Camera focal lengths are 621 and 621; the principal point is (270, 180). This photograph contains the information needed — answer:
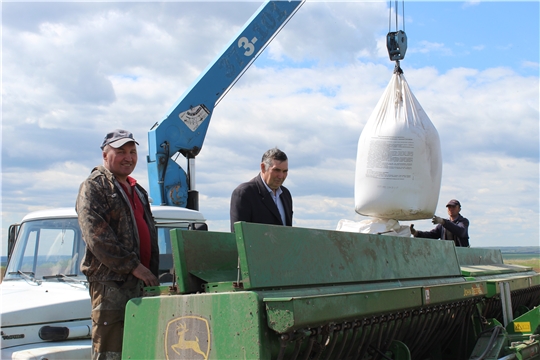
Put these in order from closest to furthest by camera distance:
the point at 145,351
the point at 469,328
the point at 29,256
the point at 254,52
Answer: the point at 145,351, the point at 469,328, the point at 29,256, the point at 254,52

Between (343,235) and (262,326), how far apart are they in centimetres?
117

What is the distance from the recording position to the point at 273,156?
441cm

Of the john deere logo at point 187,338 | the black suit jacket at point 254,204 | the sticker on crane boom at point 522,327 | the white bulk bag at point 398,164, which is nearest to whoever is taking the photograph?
the john deere logo at point 187,338

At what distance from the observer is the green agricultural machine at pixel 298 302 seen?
2771 millimetres

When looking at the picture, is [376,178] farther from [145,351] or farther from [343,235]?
[145,351]

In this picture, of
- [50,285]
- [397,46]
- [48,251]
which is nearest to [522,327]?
[397,46]

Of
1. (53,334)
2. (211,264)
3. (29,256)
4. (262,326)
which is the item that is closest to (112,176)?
(211,264)

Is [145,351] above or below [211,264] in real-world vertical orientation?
below

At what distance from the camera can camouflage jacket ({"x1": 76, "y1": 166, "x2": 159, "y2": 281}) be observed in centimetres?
329

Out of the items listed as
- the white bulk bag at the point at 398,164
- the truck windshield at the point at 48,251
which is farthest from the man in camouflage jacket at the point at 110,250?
the white bulk bag at the point at 398,164

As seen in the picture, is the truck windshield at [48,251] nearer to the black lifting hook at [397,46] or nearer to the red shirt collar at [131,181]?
the red shirt collar at [131,181]

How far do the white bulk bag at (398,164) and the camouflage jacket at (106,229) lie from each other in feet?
10.7

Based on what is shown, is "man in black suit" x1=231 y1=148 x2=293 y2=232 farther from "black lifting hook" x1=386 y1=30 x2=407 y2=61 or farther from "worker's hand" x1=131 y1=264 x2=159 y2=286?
"black lifting hook" x1=386 y1=30 x2=407 y2=61

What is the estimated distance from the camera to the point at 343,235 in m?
3.74
